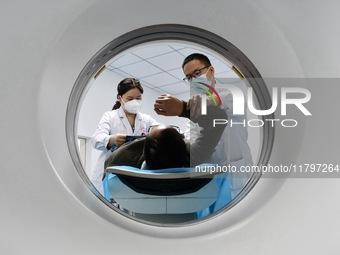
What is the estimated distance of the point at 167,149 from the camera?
4.40ft

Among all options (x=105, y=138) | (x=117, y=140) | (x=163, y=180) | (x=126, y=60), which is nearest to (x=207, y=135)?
(x=163, y=180)

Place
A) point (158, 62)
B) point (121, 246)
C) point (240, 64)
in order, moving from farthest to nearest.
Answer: point (158, 62) → point (240, 64) → point (121, 246)

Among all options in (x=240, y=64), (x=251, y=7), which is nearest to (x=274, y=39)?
(x=251, y=7)

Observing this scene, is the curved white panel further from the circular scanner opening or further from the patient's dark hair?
the patient's dark hair

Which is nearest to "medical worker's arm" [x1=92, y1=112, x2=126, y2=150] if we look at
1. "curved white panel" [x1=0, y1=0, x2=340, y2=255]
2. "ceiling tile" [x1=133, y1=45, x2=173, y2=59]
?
"curved white panel" [x1=0, y1=0, x2=340, y2=255]

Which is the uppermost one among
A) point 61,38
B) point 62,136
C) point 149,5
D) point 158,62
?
point 158,62

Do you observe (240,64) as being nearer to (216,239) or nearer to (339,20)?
(339,20)

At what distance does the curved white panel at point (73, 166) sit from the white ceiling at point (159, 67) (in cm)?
300

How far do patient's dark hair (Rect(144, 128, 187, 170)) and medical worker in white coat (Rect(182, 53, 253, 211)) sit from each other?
0.06 metres

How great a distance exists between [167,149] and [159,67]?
2994 millimetres

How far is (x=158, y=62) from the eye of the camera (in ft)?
13.4

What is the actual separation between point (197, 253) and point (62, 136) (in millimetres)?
312

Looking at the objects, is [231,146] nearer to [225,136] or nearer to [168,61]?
[225,136]

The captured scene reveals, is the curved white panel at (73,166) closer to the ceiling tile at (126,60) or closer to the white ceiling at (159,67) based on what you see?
the white ceiling at (159,67)
